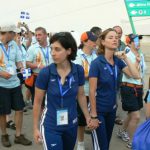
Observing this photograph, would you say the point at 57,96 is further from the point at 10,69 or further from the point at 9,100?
the point at 9,100

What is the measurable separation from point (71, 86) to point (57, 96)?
7.0 inches

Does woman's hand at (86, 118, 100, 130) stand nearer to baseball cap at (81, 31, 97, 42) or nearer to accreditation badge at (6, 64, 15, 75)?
baseball cap at (81, 31, 97, 42)

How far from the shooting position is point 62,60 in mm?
3686

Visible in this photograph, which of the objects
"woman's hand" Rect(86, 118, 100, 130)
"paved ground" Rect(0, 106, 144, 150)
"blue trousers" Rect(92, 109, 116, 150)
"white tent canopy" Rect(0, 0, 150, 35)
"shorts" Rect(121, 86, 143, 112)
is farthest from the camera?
"white tent canopy" Rect(0, 0, 150, 35)

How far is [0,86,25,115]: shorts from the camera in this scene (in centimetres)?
566

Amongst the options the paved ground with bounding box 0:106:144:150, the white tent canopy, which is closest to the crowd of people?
the paved ground with bounding box 0:106:144:150

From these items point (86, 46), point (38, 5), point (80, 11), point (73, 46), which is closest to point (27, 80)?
point (86, 46)

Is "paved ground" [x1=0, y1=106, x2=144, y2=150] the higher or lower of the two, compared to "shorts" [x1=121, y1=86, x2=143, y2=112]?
lower

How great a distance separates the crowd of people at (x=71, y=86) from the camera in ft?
12.0

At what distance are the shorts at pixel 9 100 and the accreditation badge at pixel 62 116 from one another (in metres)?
2.19

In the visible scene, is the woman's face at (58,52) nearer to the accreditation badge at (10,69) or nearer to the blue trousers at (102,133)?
the blue trousers at (102,133)

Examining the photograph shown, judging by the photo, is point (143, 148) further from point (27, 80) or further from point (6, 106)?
point (27, 80)

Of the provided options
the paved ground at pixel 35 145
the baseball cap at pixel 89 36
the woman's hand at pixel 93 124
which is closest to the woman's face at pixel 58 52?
the woman's hand at pixel 93 124

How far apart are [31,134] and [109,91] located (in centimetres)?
247
